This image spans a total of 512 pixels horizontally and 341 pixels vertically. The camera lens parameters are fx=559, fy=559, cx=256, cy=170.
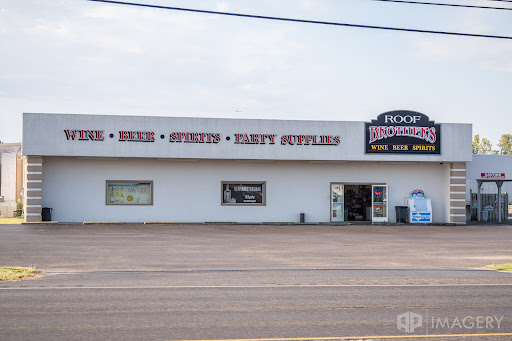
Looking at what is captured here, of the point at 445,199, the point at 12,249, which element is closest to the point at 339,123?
the point at 445,199

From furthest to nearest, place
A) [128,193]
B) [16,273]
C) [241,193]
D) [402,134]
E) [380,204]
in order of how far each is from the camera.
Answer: [380,204], [402,134], [241,193], [128,193], [16,273]

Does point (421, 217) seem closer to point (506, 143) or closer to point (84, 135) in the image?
point (84, 135)

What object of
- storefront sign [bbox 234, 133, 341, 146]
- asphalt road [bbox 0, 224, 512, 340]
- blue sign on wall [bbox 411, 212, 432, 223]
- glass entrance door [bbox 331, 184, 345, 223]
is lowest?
asphalt road [bbox 0, 224, 512, 340]

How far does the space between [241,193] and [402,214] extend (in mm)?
9516

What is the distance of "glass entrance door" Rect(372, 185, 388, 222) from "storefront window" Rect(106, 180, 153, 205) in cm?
1284

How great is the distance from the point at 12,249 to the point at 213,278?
9.10m

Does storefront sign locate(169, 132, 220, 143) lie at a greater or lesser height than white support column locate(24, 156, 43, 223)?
greater

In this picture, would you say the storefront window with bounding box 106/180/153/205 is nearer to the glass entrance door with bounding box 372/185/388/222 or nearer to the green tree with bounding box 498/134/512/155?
the glass entrance door with bounding box 372/185/388/222

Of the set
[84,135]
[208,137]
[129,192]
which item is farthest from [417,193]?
[84,135]

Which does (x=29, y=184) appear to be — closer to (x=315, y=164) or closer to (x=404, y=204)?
(x=315, y=164)

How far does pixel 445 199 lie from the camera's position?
33250 mm

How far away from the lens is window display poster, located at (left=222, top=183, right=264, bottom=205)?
31859mm

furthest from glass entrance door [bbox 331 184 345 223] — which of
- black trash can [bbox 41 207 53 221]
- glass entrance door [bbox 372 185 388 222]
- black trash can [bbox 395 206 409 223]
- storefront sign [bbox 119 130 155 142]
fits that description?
black trash can [bbox 41 207 53 221]

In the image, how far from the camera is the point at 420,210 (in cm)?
3253
